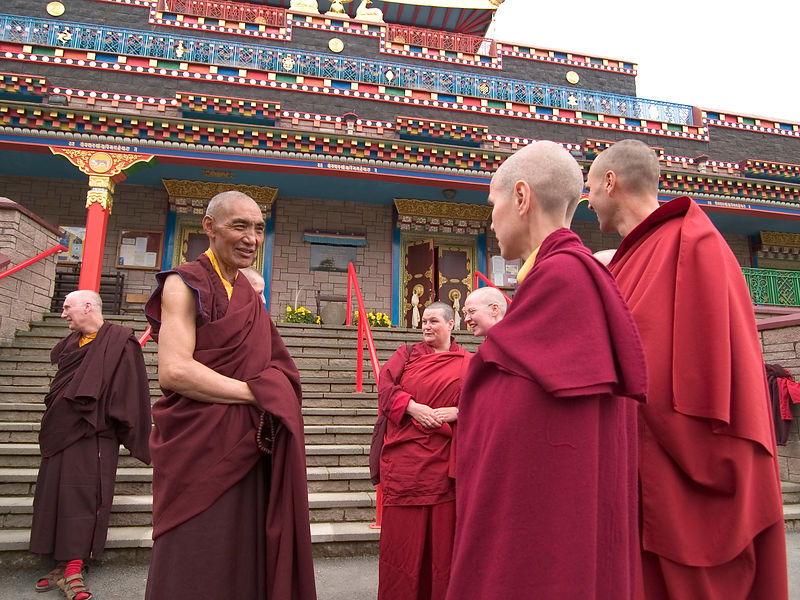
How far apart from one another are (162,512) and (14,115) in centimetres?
982

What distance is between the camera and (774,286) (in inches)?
461

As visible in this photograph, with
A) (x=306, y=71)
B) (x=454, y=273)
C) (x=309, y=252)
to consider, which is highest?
(x=306, y=71)

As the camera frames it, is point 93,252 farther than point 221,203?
Yes

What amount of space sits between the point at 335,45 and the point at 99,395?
12.7m

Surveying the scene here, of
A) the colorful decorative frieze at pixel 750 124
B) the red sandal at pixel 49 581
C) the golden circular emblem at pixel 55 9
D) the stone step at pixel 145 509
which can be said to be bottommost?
the red sandal at pixel 49 581

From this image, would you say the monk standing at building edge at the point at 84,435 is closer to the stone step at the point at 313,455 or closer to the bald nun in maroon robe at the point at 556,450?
the stone step at the point at 313,455

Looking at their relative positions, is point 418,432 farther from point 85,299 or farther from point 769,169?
point 769,169

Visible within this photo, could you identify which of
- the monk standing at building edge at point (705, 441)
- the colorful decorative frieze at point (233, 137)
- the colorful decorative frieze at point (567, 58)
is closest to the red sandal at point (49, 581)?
the monk standing at building edge at point (705, 441)

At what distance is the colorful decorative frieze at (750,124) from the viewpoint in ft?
45.8

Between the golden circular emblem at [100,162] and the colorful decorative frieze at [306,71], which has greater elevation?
the colorful decorative frieze at [306,71]

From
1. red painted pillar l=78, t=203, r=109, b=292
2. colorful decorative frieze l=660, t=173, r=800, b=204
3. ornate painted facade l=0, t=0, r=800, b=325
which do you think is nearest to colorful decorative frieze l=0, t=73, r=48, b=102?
ornate painted facade l=0, t=0, r=800, b=325

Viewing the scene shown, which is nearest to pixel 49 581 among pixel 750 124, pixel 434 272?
pixel 434 272

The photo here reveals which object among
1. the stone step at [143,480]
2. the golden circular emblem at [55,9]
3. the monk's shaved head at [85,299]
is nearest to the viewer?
the monk's shaved head at [85,299]

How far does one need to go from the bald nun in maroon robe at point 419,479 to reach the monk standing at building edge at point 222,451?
932mm
